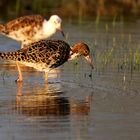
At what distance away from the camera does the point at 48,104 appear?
1077 centimetres

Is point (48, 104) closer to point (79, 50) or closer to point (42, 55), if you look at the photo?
point (42, 55)

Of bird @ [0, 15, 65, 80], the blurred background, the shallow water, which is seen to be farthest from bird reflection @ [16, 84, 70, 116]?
the blurred background

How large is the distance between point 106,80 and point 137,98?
1.64 m

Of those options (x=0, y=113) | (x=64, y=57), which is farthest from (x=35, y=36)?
(x=0, y=113)

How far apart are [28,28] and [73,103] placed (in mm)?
7172

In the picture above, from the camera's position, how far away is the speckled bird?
1770 cm

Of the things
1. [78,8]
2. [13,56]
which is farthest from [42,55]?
[78,8]

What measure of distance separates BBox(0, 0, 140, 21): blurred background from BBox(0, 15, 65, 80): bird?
5493mm

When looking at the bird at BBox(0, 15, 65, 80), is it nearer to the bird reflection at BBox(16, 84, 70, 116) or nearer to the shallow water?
the shallow water

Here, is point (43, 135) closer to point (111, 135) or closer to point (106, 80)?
point (111, 135)

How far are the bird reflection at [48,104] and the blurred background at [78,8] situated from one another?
1205cm

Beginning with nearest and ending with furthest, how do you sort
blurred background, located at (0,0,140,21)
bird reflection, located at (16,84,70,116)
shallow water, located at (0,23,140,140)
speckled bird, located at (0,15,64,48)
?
shallow water, located at (0,23,140,140) < bird reflection, located at (16,84,70,116) < speckled bird, located at (0,15,64,48) < blurred background, located at (0,0,140,21)

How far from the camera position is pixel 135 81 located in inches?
503

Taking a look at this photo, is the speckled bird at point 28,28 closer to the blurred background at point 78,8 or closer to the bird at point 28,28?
the bird at point 28,28
